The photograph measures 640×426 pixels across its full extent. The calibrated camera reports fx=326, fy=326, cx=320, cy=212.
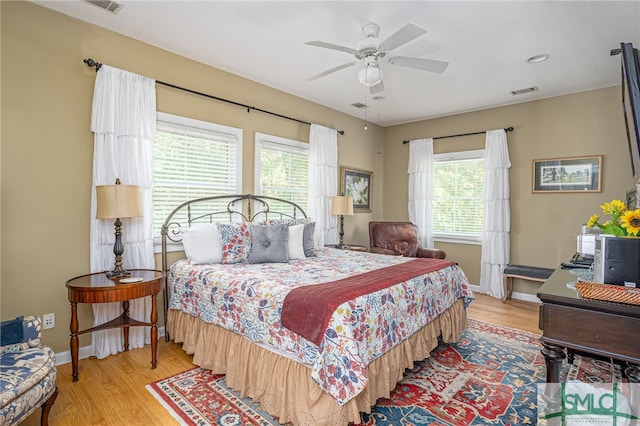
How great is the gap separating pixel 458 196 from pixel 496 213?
0.73m

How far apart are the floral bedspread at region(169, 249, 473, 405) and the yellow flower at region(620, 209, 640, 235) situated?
129 cm

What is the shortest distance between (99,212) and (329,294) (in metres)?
1.98

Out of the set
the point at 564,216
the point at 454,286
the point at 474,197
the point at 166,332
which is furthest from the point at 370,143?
the point at 166,332

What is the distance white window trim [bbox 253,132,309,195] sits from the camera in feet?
13.4

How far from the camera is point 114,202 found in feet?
8.50

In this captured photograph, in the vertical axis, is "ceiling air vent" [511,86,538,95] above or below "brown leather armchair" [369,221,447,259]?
above

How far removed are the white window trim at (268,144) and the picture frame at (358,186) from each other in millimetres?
1098

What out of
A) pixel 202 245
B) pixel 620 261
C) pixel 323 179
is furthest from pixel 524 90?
pixel 202 245

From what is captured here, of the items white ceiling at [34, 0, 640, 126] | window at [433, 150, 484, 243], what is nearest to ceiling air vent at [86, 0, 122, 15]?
white ceiling at [34, 0, 640, 126]

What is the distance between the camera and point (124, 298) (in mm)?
2424

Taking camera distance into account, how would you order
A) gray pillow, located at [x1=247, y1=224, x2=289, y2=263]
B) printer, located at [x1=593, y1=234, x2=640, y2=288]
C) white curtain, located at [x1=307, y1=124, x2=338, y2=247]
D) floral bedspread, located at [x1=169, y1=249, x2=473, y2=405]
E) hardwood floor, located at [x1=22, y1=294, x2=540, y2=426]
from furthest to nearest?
white curtain, located at [x1=307, y1=124, x2=338, y2=247] → gray pillow, located at [x1=247, y1=224, x2=289, y2=263] → hardwood floor, located at [x1=22, y1=294, x2=540, y2=426] → floral bedspread, located at [x1=169, y1=249, x2=473, y2=405] → printer, located at [x1=593, y1=234, x2=640, y2=288]

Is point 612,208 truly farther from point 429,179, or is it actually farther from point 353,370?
point 429,179

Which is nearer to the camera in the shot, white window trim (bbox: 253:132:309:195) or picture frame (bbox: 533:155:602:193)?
white window trim (bbox: 253:132:309:195)

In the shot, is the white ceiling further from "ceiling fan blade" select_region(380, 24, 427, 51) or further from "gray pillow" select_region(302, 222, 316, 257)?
"gray pillow" select_region(302, 222, 316, 257)
